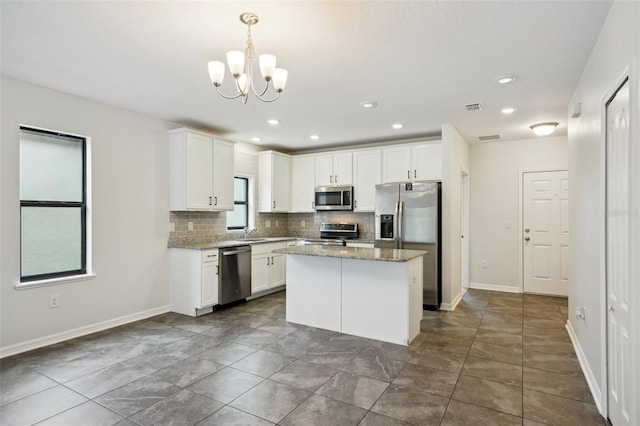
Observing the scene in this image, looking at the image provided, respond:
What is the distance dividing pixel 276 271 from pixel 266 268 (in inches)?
11.4

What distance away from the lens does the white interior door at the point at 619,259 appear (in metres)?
1.80

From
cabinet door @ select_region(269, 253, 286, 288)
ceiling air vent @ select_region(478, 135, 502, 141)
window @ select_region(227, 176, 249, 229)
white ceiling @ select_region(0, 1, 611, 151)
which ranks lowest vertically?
cabinet door @ select_region(269, 253, 286, 288)

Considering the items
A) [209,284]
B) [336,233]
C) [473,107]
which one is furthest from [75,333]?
[473,107]

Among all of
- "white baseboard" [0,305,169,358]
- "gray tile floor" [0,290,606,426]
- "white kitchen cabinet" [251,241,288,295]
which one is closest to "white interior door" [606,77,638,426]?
"gray tile floor" [0,290,606,426]

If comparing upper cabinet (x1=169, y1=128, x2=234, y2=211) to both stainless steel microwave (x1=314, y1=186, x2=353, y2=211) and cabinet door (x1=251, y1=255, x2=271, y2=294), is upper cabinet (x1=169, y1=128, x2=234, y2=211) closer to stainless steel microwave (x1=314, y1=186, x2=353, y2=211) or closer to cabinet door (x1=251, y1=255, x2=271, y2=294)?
cabinet door (x1=251, y1=255, x2=271, y2=294)

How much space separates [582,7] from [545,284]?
477cm

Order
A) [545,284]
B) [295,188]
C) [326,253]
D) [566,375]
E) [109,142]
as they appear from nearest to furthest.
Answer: [566,375] < [326,253] < [109,142] < [545,284] < [295,188]

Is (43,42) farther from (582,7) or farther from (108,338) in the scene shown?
(582,7)

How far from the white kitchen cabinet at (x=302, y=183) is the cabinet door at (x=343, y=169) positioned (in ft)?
1.55

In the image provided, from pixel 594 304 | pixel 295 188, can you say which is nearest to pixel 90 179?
pixel 295 188

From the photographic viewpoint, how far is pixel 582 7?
208cm

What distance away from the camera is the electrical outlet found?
3.48 m

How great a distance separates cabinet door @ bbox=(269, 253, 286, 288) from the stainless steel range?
53 cm

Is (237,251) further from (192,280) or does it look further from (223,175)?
(223,175)
